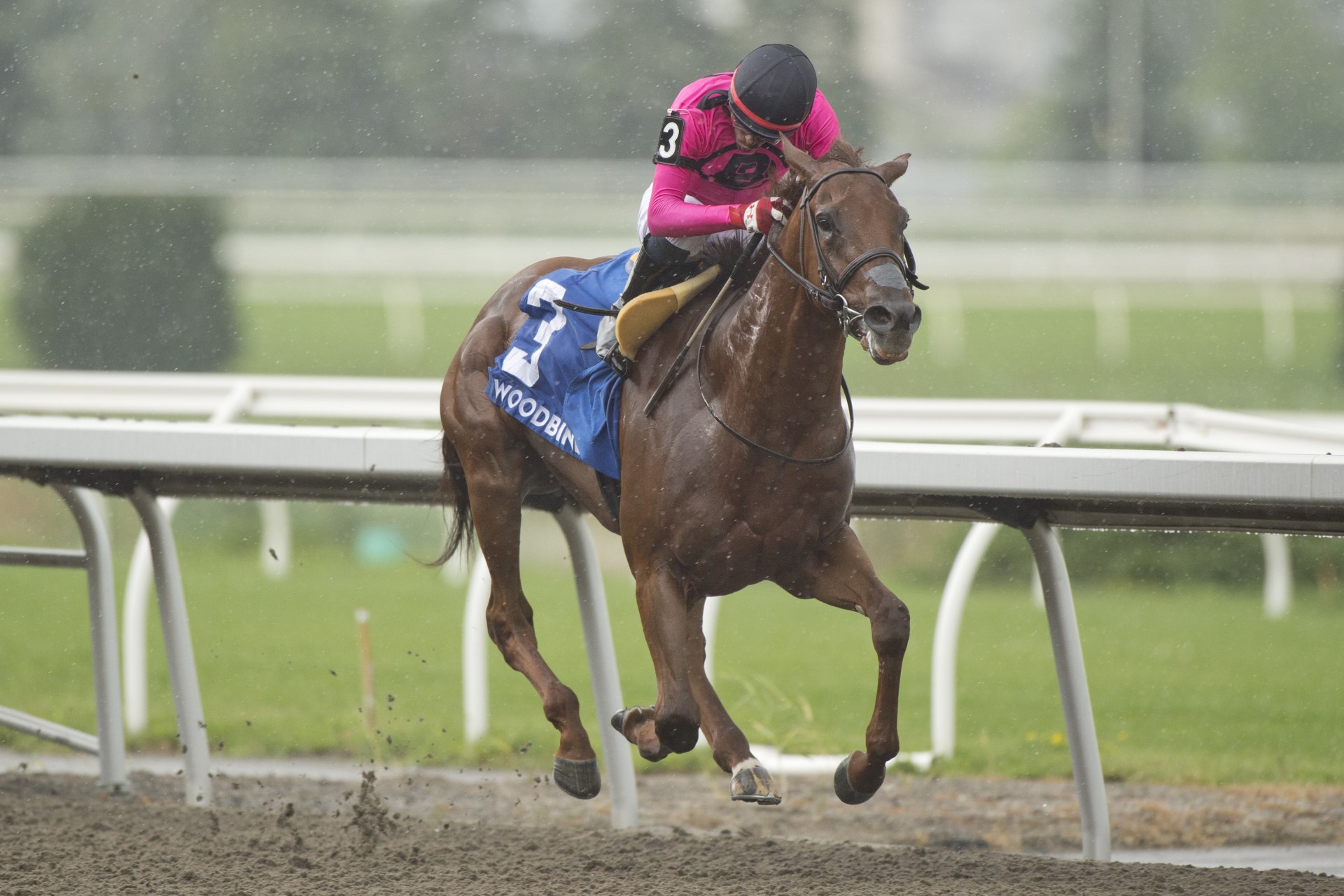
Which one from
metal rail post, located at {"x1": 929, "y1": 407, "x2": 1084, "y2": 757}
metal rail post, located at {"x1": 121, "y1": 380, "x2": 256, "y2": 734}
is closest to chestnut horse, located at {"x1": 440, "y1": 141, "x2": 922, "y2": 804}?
metal rail post, located at {"x1": 929, "y1": 407, "x2": 1084, "y2": 757}

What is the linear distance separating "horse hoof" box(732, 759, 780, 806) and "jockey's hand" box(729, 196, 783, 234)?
3.60 ft

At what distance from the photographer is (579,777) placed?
3.74m

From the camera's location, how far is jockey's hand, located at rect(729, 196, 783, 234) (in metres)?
3.21

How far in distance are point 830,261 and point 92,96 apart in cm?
1672

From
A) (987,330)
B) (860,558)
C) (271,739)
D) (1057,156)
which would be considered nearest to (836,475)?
(860,558)

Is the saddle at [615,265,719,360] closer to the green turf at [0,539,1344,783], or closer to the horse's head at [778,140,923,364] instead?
the horse's head at [778,140,923,364]

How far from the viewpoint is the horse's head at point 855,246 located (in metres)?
2.85

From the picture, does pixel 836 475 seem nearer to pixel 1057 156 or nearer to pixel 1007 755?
pixel 1007 755

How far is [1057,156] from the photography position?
1831cm

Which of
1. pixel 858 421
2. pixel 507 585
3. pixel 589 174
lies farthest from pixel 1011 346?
pixel 507 585

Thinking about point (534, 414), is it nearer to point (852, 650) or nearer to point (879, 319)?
point (879, 319)

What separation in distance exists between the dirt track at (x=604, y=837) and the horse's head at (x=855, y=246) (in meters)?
1.55

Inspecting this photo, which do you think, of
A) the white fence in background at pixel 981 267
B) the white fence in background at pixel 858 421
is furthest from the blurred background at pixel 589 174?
the white fence in background at pixel 858 421

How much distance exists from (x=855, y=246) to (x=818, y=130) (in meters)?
0.66
